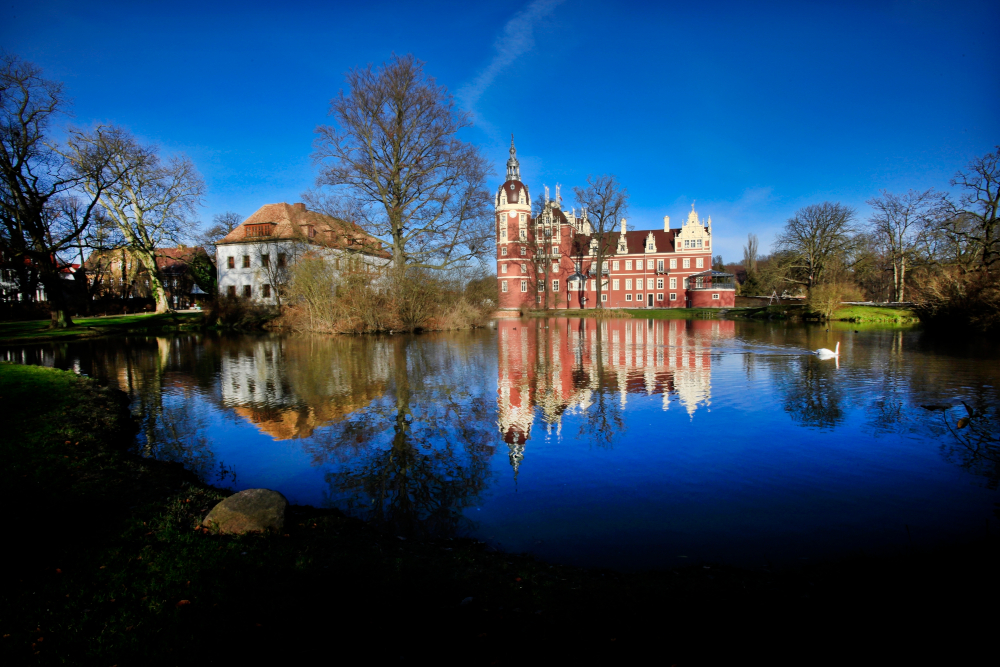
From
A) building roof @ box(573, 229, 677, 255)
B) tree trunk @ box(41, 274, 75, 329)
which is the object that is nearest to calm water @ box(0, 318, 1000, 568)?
tree trunk @ box(41, 274, 75, 329)

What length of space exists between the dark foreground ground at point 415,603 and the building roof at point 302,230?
25.5 metres

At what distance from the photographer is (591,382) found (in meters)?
13.4

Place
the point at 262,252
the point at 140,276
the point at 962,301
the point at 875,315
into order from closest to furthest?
the point at 962,301 → the point at 875,315 → the point at 262,252 → the point at 140,276

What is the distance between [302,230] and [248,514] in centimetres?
3850

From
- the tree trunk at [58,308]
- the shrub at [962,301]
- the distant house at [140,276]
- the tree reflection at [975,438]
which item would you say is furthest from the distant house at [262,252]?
the shrub at [962,301]

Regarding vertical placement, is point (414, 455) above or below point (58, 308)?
below

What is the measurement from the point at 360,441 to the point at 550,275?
65435 millimetres

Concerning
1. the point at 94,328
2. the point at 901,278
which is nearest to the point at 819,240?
the point at 901,278

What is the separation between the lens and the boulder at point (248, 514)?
15.3 ft

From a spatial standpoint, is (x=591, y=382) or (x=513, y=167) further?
(x=513, y=167)

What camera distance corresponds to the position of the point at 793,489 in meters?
6.12

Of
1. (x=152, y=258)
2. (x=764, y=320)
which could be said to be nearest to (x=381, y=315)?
(x=152, y=258)

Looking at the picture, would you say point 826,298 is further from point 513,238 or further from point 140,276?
point 140,276

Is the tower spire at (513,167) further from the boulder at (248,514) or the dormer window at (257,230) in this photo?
the boulder at (248,514)
